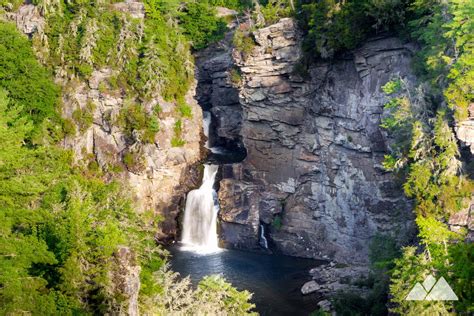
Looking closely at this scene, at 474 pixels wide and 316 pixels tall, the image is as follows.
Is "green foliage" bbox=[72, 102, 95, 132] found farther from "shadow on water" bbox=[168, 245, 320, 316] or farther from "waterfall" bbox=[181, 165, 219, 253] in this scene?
"shadow on water" bbox=[168, 245, 320, 316]

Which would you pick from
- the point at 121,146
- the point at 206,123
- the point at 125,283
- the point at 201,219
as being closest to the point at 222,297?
the point at 125,283

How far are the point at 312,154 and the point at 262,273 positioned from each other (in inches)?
366

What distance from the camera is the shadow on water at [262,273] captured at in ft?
108

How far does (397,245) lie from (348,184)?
9377 mm

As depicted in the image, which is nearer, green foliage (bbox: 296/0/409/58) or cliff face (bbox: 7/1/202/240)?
green foliage (bbox: 296/0/409/58)

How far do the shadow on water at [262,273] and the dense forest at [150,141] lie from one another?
2226 mm

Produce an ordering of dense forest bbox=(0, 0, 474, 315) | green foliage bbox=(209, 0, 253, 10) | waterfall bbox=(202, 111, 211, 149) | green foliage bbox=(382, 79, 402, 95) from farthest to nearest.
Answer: green foliage bbox=(209, 0, 253, 10), waterfall bbox=(202, 111, 211, 149), green foliage bbox=(382, 79, 402, 95), dense forest bbox=(0, 0, 474, 315)

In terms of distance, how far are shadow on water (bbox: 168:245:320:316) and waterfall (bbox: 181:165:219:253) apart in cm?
151

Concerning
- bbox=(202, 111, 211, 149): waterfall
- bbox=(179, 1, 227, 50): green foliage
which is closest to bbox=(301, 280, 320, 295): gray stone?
bbox=(202, 111, 211, 149): waterfall

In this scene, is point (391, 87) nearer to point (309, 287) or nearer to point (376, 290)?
point (376, 290)

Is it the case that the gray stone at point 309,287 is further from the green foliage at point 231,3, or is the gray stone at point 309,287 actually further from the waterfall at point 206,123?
the green foliage at point 231,3

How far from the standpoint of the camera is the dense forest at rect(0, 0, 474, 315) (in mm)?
20969

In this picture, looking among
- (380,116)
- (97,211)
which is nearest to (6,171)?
(97,211)

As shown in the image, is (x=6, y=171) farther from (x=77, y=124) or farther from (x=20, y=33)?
(x=20, y=33)
